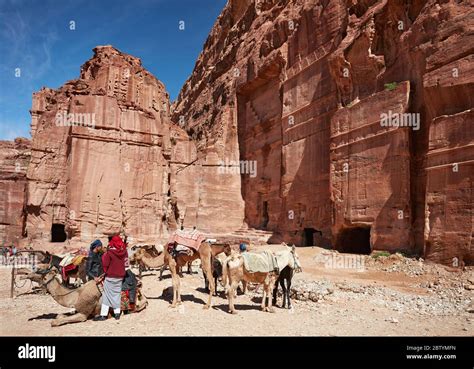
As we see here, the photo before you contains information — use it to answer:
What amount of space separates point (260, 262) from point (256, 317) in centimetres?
137

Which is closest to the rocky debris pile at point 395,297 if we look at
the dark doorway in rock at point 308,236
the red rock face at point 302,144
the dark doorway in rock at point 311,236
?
the red rock face at point 302,144

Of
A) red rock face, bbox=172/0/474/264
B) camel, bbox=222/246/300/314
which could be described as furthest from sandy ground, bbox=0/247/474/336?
red rock face, bbox=172/0/474/264

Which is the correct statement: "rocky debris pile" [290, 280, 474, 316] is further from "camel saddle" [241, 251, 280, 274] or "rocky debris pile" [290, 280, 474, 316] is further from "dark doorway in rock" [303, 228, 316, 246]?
"dark doorway in rock" [303, 228, 316, 246]

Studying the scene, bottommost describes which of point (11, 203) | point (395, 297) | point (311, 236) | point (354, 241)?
point (395, 297)

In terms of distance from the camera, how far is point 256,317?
8.41 meters

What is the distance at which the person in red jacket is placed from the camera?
7.73 metres

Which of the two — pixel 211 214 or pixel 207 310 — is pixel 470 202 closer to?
pixel 207 310

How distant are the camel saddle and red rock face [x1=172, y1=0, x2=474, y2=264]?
877 centimetres

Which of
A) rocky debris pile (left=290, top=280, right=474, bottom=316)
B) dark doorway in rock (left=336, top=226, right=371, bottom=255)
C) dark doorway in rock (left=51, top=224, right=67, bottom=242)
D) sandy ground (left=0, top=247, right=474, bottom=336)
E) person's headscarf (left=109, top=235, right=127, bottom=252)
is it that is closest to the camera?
sandy ground (left=0, top=247, right=474, bottom=336)

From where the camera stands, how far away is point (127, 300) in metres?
8.19

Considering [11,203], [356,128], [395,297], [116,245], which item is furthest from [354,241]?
[11,203]

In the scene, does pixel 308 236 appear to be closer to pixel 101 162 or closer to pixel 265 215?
pixel 265 215
